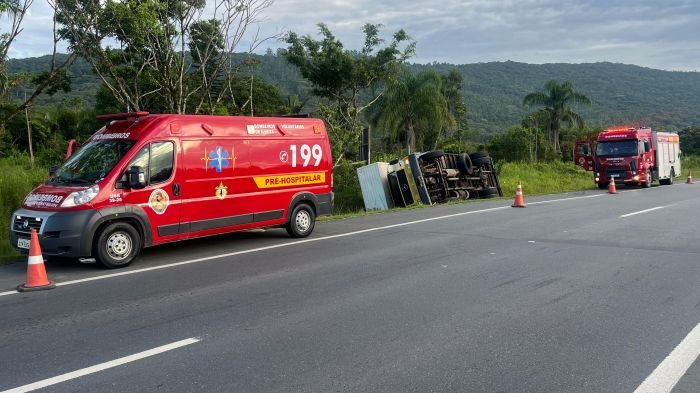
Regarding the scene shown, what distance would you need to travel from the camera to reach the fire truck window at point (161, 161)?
9055mm

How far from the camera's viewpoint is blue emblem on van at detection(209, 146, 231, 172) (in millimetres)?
9836

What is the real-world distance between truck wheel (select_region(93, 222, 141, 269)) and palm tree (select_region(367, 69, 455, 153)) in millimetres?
26679

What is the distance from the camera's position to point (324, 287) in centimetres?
720

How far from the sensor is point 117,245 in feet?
28.0

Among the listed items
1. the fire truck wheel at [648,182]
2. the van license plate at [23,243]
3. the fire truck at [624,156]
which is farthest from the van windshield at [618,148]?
the van license plate at [23,243]

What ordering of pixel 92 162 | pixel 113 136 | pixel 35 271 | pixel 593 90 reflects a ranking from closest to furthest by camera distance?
1. pixel 35 271
2. pixel 92 162
3. pixel 113 136
4. pixel 593 90

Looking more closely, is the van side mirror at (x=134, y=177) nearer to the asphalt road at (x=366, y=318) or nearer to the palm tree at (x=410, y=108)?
the asphalt road at (x=366, y=318)

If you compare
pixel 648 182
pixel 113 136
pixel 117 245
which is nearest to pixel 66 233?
pixel 117 245

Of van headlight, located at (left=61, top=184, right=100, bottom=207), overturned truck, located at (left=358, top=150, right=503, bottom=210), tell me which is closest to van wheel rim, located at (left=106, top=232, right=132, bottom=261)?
van headlight, located at (left=61, top=184, right=100, bottom=207)

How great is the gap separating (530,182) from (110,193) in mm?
27322

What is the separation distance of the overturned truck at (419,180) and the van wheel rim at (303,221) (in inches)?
378

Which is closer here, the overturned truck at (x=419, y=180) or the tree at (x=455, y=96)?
the overturned truck at (x=419, y=180)

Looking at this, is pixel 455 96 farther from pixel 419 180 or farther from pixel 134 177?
pixel 134 177

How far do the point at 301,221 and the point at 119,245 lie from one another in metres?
3.86
